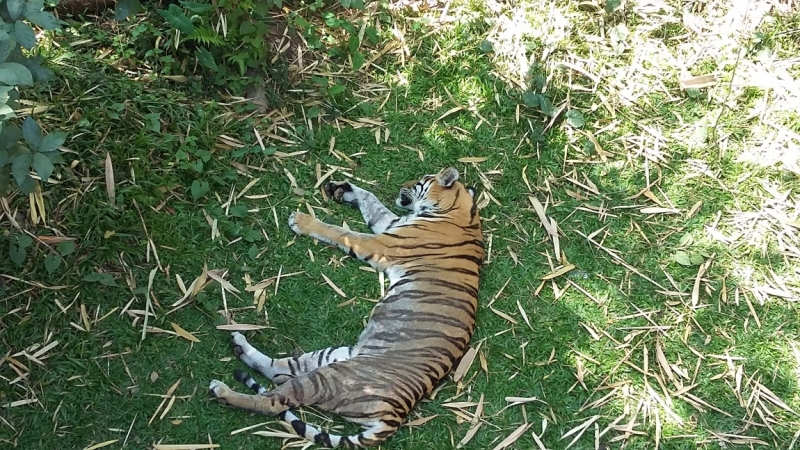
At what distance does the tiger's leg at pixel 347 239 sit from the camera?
3.53m

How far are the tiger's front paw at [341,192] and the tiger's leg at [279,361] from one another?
92 cm

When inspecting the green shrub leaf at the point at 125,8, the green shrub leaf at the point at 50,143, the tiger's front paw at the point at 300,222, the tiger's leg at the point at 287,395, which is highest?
the green shrub leaf at the point at 125,8

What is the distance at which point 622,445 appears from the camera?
3.15 meters

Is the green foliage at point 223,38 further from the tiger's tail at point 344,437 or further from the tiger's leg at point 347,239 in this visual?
the tiger's tail at point 344,437

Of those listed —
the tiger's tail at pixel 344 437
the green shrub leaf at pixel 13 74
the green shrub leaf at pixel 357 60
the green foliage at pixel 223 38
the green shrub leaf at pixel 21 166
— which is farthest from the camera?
the green shrub leaf at pixel 357 60

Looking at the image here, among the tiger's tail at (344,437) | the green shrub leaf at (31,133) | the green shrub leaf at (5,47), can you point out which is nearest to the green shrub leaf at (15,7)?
the green shrub leaf at (5,47)

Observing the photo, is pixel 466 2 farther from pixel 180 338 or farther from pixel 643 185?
pixel 180 338

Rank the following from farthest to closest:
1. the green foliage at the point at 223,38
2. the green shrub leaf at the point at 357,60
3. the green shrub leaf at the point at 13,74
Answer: the green shrub leaf at the point at 357,60
the green foliage at the point at 223,38
the green shrub leaf at the point at 13,74

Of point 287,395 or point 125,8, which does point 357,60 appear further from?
point 287,395

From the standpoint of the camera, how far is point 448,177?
143 inches

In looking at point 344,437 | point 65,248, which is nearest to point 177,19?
point 65,248

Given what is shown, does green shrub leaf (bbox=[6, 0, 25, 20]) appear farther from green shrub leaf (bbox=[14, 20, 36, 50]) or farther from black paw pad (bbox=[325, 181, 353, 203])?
black paw pad (bbox=[325, 181, 353, 203])

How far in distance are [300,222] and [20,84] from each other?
5.28ft

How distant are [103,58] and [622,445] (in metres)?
3.35
